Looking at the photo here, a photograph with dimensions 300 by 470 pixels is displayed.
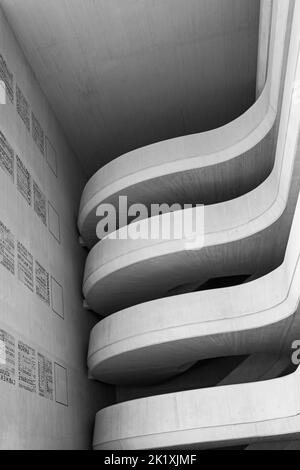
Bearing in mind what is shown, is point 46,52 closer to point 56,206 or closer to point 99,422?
point 56,206

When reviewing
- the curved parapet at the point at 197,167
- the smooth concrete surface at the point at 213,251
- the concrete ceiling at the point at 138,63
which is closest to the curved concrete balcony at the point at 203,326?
the smooth concrete surface at the point at 213,251

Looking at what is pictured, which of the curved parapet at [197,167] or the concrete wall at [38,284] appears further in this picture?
the curved parapet at [197,167]

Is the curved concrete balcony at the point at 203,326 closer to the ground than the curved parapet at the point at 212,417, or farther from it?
farther from it

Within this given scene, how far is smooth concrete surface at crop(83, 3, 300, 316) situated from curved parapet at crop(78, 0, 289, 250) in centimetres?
121

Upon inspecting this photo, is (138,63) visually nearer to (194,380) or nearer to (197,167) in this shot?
(197,167)

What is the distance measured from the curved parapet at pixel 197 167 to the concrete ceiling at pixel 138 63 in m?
1.57

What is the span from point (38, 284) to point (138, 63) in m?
5.54

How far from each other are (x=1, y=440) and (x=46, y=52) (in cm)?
827

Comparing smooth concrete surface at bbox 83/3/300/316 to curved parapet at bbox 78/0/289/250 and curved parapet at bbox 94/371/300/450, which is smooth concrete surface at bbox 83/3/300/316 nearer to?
curved parapet at bbox 78/0/289/250

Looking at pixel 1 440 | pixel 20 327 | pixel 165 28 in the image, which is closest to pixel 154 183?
pixel 165 28

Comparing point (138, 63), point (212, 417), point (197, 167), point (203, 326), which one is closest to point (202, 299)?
point (203, 326)

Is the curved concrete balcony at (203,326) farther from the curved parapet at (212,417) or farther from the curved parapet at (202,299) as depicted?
the curved parapet at (212,417)

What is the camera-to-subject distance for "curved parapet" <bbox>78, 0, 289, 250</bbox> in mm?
13393

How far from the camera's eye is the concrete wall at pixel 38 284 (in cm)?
1046
